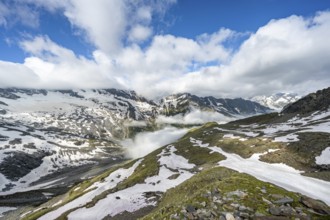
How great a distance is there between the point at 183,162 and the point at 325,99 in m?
127

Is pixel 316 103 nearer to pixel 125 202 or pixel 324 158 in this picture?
pixel 324 158

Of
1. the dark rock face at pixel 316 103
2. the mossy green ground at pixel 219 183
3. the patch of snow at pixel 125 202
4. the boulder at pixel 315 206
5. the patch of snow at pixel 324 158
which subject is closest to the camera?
the boulder at pixel 315 206

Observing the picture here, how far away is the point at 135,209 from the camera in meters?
54.7

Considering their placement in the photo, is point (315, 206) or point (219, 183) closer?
point (315, 206)

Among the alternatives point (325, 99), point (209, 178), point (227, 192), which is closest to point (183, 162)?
point (209, 178)

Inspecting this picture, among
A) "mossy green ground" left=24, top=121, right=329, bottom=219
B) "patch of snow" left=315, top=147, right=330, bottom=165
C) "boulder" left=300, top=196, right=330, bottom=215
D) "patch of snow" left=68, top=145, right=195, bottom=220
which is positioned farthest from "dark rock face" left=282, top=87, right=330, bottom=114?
"boulder" left=300, top=196, right=330, bottom=215

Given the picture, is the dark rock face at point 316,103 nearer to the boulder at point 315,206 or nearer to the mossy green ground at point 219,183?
the mossy green ground at point 219,183

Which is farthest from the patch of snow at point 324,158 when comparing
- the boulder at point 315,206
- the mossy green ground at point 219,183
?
the boulder at point 315,206

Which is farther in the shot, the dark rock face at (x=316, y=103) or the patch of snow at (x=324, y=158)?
the dark rock face at (x=316, y=103)

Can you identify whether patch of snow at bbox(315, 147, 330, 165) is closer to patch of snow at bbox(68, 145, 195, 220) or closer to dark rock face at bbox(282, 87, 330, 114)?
patch of snow at bbox(68, 145, 195, 220)

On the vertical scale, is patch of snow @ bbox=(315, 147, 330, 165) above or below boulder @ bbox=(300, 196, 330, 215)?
below

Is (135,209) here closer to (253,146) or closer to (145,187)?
(145,187)

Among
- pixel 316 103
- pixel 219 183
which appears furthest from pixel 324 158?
pixel 316 103

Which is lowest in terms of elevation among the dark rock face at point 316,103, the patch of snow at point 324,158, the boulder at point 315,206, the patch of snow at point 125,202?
the patch of snow at point 125,202
